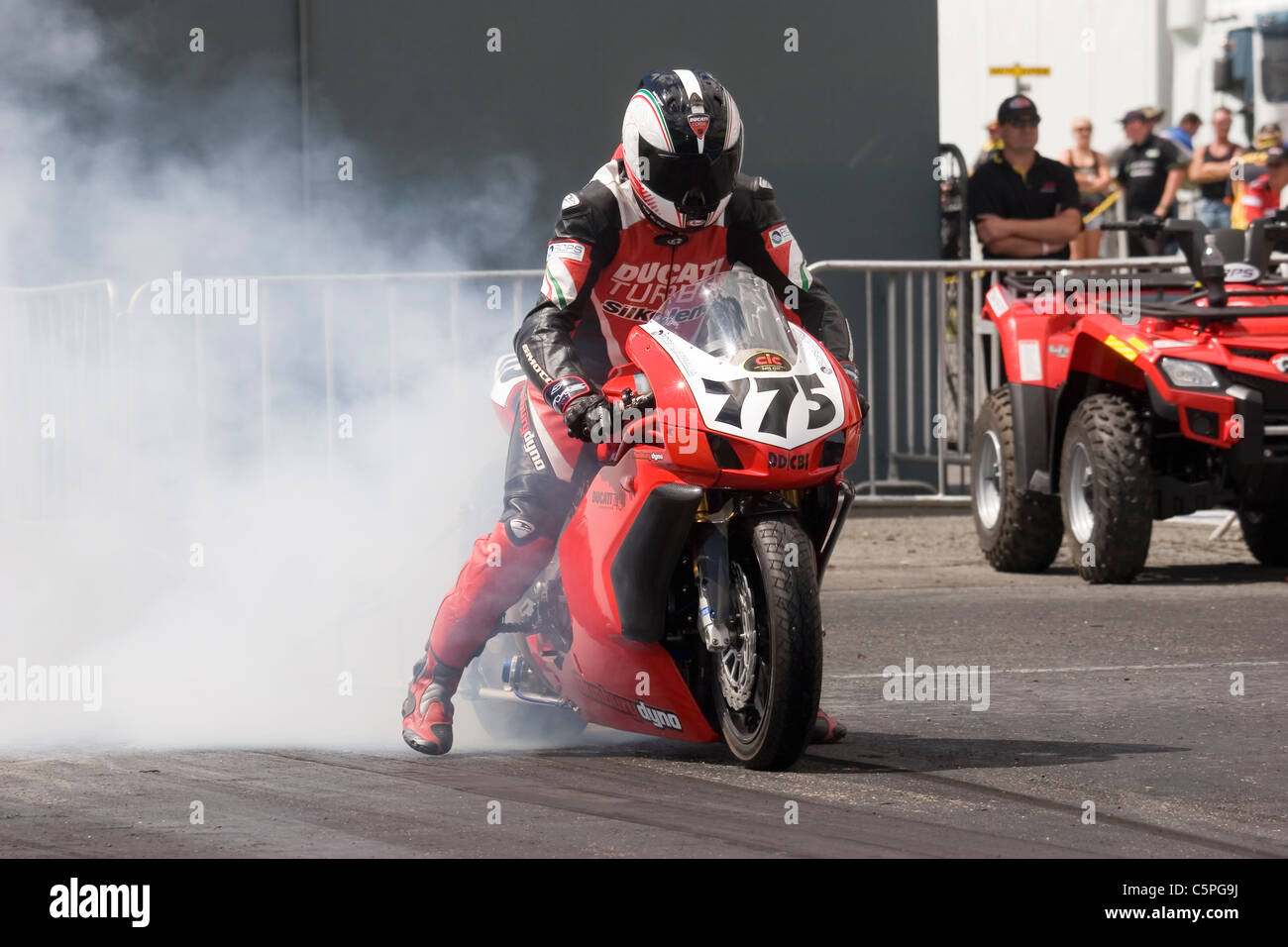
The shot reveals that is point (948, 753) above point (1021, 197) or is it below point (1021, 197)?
below

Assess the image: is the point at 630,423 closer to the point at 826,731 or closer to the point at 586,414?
the point at 586,414

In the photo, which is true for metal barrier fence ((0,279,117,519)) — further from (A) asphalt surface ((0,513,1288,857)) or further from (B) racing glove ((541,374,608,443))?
(B) racing glove ((541,374,608,443))

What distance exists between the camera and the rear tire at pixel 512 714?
6.99m

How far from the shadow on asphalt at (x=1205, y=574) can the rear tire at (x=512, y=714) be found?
16.2 feet

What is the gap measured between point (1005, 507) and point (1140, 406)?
984mm

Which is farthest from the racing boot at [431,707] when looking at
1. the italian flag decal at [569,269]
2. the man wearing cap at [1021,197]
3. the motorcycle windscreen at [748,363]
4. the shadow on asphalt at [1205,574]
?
the man wearing cap at [1021,197]

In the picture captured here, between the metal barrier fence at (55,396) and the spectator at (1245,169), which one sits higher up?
the spectator at (1245,169)

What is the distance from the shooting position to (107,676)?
8.24 meters

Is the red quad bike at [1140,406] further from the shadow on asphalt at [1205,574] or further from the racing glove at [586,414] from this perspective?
the racing glove at [586,414]

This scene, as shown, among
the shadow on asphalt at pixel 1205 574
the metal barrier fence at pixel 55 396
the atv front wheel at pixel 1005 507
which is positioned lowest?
the shadow on asphalt at pixel 1205 574

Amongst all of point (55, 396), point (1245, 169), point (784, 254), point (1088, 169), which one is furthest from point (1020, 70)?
point (784, 254)

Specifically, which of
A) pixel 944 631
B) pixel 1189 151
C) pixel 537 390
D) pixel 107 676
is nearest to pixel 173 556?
pixel 107 676

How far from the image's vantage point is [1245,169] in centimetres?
1697
